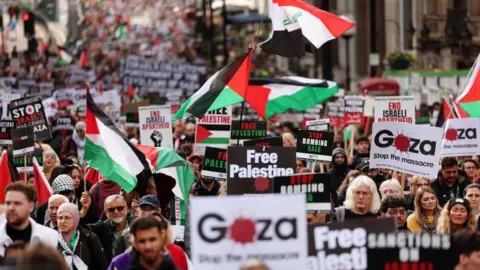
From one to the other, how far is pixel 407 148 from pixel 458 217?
3.76 m

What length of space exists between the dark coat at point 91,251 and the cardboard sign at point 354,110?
14440 mm

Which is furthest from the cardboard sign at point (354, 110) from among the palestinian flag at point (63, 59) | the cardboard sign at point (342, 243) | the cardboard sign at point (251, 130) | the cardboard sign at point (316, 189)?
the palestinian flag at point (63, 59)

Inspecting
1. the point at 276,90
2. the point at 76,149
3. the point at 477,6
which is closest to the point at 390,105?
the point at 276,90

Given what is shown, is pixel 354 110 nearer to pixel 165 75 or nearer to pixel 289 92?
pixel 289 92

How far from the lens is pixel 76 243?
40.0ft

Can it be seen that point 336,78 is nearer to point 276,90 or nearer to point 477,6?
point 477,6

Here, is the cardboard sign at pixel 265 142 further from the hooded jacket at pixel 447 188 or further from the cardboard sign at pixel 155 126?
the cardboard sign at pixel 155 126

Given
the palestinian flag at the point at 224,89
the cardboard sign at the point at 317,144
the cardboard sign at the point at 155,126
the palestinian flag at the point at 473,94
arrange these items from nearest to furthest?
the palestinian flag at the point at 224,89, the palestinian flag at the point at 473,94, the cardboard sign at the point at 317,144, the cardboard sign at the point at 155,126

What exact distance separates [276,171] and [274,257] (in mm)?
4608

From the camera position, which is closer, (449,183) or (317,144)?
(449,183)

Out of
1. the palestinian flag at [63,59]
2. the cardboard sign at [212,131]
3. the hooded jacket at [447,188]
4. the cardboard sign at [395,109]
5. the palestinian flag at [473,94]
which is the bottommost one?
the hooded jacket at [447,188]

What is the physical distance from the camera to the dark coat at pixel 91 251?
12.2 metres

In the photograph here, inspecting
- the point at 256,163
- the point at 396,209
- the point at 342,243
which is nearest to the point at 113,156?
the point at 256,163

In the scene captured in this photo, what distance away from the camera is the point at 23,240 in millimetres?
10781
